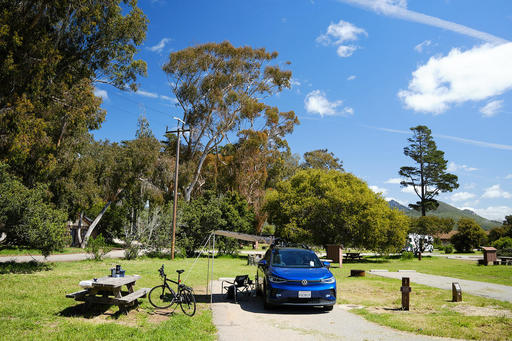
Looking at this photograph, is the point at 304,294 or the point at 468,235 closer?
the point at 304,294

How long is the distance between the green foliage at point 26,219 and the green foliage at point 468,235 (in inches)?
1822

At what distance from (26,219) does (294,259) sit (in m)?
11.6

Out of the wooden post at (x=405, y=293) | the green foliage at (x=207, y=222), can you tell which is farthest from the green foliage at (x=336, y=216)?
the wooden post at (x=405, y=293)

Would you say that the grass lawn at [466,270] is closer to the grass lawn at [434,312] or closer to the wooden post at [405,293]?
the grass lawn at [434,312]

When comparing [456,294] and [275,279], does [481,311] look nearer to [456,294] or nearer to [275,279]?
[456,294]

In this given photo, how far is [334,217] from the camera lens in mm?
26531

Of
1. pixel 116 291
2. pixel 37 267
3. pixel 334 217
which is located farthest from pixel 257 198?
pixel 116 291

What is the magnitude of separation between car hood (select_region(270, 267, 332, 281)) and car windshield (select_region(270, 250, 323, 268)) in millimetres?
352

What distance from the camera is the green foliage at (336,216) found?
2622cm

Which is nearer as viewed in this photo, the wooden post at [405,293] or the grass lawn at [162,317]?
the grass lawn at [162,317]

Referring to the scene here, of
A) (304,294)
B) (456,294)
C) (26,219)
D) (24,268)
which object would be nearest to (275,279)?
(304,294)

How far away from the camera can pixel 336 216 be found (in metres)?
26.6

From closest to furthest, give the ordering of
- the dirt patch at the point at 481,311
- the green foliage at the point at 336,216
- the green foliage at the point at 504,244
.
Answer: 1. the dirt patch at the point at 481,311
2. the green foliage at the point at 336,216
3. the green foliage at the point at 504,244

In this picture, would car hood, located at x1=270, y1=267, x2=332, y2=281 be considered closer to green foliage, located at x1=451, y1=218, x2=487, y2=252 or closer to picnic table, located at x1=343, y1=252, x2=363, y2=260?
picnic table, located at x1=343, y1=252, x2=363, y2=260
